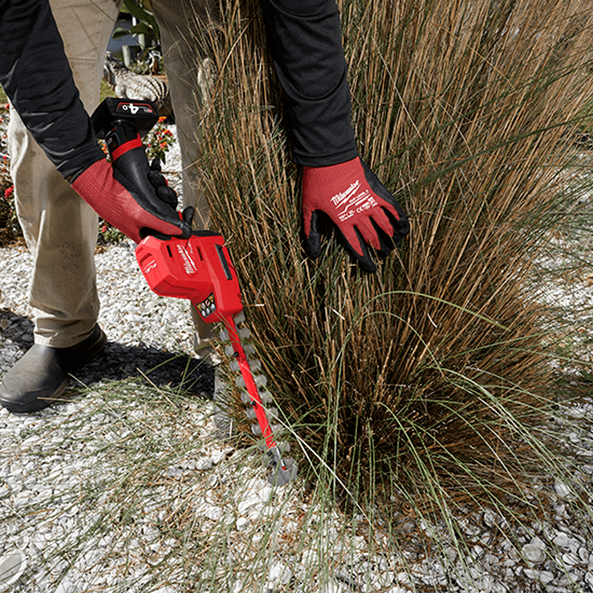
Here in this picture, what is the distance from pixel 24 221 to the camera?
180cm

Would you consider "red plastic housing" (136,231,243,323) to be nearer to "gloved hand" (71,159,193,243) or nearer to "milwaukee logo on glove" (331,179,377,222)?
"gloved hand" (71,159,193,243)

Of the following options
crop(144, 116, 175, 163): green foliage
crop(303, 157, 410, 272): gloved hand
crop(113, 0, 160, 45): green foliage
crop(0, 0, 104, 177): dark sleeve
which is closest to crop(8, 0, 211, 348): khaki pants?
crop(0, 0, 104, 177): dark sleeve

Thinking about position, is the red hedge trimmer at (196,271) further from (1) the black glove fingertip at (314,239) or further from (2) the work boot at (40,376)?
(2) the work boot at (40,376)

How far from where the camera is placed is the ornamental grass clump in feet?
3.79

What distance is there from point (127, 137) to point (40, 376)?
1.05m

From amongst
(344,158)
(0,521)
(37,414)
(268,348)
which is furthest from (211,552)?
(37,414)

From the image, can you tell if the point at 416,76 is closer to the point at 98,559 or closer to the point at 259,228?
the point at 259,228

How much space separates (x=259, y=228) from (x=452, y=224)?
495 millimetres

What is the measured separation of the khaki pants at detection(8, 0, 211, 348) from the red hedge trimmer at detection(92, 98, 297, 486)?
200mm

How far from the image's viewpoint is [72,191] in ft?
5.65

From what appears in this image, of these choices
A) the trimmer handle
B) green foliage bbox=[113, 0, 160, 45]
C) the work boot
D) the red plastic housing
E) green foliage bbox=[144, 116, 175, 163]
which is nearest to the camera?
the red plastic housing

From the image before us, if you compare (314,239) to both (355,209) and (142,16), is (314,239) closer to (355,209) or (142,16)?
(355,209)

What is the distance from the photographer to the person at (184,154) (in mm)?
1069

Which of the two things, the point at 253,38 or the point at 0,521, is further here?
the point at 0,521
